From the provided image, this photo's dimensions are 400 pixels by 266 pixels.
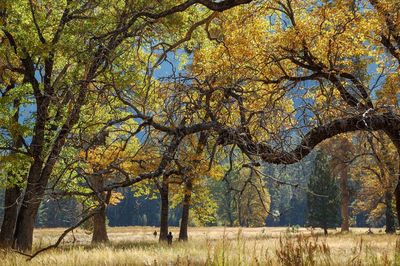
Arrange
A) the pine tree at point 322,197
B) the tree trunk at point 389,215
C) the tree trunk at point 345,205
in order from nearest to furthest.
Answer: the tree trunk at point 389,215, the tree trunk at point 345,205, the pine tree at point 322,197

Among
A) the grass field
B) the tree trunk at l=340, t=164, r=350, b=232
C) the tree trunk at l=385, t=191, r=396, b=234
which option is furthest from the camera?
the tree trunk at l=340, t=164, r=350, b=232

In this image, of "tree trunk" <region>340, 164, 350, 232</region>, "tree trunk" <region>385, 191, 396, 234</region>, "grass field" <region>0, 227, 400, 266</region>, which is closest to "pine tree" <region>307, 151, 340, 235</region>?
"tree trunk" <region>340, 164, 350, 232</region>

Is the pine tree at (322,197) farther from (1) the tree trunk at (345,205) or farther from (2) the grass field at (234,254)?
(2) the grass field at (234,254)

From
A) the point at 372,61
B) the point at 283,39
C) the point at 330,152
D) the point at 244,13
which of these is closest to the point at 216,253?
the point at 283,39

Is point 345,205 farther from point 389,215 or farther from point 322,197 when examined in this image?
A: point 322,197

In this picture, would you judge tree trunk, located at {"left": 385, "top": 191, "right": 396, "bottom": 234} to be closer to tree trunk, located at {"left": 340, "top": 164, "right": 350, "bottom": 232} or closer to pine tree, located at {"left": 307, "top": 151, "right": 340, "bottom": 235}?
tree trunk, located at {"left": 340, "top": 164, "right": 350, "bottom": 232}

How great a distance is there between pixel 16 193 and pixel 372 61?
1538cm

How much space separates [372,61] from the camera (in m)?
15.1

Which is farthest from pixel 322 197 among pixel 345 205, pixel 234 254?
pixel 234 254

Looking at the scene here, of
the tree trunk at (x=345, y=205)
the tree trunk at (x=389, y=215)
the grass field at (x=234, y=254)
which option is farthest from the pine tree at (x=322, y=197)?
the grass field at (x=234, y=254)

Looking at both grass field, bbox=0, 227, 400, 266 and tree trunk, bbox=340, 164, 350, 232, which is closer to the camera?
grass field, bbox=0, 227, 400, 266

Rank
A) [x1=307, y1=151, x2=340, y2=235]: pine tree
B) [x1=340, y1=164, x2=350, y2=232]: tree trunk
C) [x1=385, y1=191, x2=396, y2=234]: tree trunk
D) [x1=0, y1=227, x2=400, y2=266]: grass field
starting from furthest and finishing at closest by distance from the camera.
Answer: [x1=307, y1=151, x2=340, y2=235]: pine tree < [x1=340, y1=164, x2=350, y2=232]: tree trunk < [x1=385, y1=191, x2=396, y2=234]: tree trunk < [x1=0, y1=227, x2=400, y2=266]: grass field

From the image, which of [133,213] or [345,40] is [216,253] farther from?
[133,213]

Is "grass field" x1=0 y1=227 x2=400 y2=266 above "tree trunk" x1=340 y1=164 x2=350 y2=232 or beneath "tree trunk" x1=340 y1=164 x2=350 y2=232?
beneath
